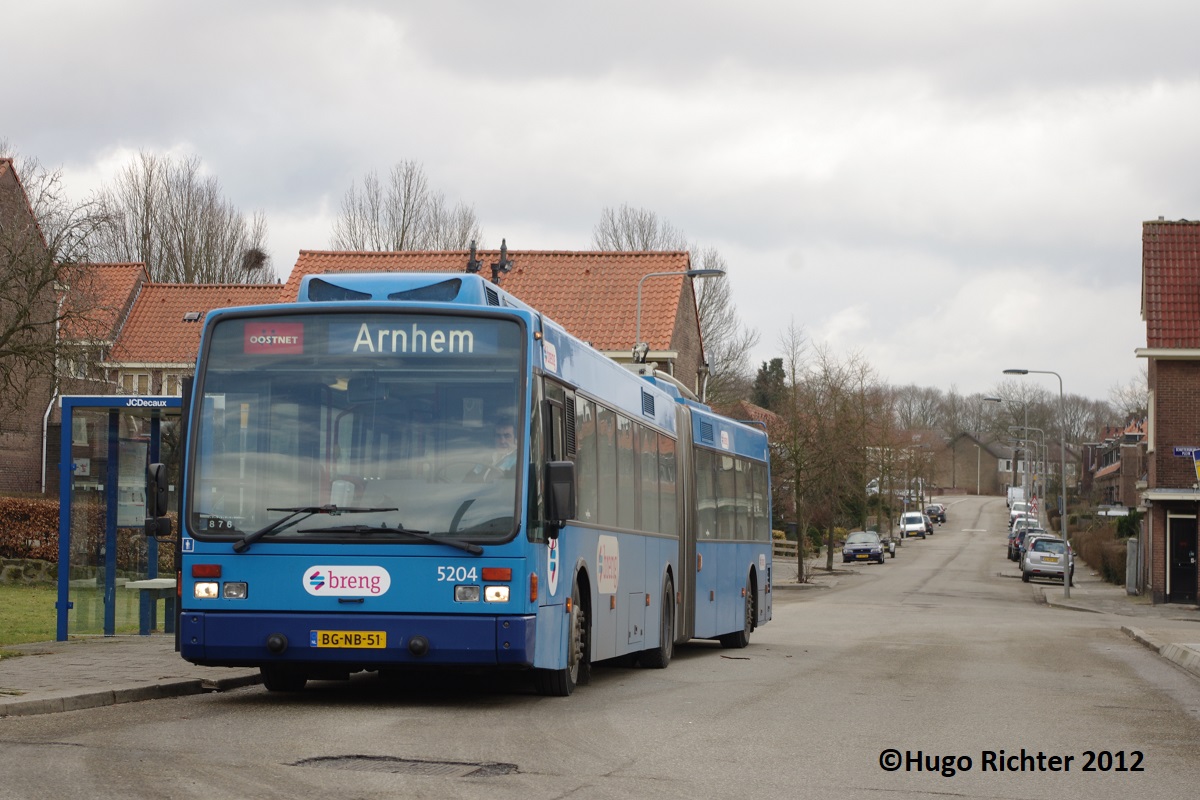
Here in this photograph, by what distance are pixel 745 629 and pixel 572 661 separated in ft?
32.0

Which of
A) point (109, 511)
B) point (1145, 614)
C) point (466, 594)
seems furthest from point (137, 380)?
point (466, 594)

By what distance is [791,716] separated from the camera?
11906 mm

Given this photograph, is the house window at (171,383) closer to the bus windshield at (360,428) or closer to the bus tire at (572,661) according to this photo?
the bus tire at (572,661)

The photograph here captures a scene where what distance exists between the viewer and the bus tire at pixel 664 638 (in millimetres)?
17031

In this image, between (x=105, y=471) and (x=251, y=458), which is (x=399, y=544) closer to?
(x=251, y=458)

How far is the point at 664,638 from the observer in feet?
56.5

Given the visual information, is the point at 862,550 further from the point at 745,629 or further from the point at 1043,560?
the point at 745,629

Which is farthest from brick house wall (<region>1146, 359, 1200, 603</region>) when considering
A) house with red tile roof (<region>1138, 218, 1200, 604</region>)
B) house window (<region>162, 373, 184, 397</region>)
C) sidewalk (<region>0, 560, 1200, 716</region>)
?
house window (<region>162, 373, 184, 397</region>)

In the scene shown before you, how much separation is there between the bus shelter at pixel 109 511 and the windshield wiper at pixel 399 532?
6568mm

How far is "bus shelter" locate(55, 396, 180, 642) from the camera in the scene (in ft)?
56.1

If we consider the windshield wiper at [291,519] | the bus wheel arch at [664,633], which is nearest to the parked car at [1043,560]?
the bus wheel arch at [664,633]

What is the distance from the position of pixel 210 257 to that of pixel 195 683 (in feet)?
188

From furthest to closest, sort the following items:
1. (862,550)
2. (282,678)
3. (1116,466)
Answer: (1116,466) → (862,550) → (282,678)

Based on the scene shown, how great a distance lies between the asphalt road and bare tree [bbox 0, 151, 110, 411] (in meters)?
7.85
